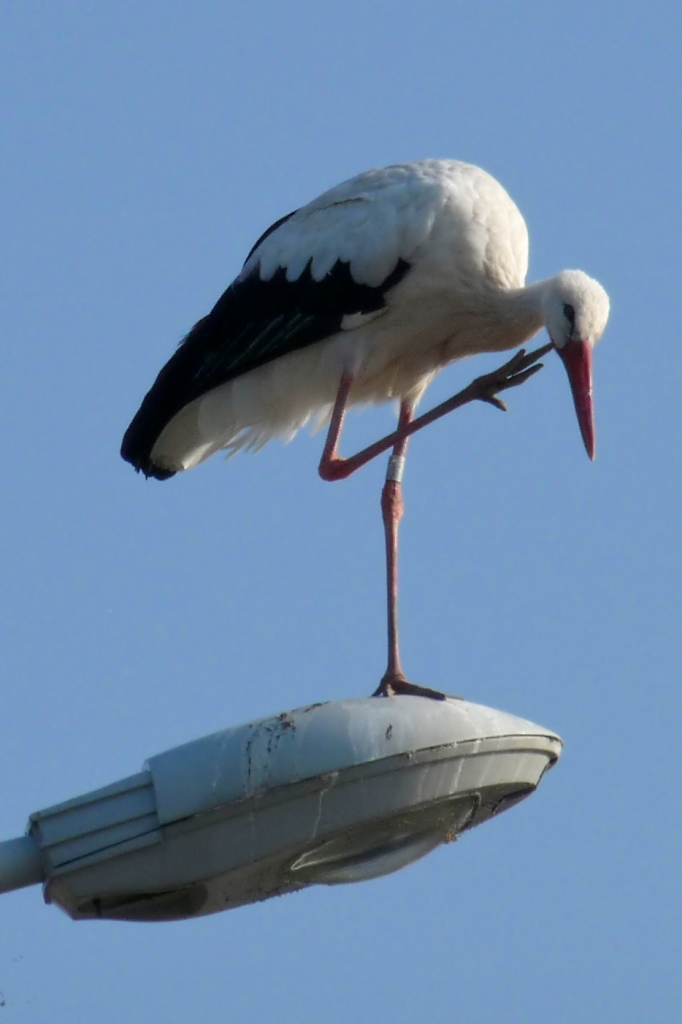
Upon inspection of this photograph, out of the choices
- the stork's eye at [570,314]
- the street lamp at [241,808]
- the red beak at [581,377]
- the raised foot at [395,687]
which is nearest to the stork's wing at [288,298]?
the stork's eye at [570,314]

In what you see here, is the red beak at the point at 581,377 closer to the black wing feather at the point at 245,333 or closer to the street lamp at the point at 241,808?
the black wing feather at the point at 245,333

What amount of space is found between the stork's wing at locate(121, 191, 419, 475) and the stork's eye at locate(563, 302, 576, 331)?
0.77 m

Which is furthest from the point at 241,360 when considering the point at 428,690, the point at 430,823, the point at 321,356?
the point at 430,823

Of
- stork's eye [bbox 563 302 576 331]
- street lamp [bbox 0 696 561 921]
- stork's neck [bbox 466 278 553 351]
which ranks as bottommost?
street lamp [bbox 0 696 561 921]

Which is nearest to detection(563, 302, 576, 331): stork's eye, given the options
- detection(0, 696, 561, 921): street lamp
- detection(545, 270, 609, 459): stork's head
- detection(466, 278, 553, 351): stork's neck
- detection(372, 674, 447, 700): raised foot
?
detection(545, 270, 609, 459): stork's head

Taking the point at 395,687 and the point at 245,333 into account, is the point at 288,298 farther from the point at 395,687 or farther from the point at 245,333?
the point at 395,687

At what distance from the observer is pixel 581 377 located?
8.06 m

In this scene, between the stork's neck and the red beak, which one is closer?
the red beak

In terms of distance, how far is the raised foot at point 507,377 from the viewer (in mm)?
8172

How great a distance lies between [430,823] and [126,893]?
3.03 ft

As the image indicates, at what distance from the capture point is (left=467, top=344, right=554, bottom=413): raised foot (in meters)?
8.17

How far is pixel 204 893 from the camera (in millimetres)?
5148

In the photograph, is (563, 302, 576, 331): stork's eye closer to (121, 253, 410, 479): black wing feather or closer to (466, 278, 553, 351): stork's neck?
(466, 278, 553, 351): stork's neck

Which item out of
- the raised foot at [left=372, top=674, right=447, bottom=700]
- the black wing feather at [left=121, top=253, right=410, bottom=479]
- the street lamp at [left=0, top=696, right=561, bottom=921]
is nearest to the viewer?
the street lamp at [left=0, top=696, right=561, bottom=921]
